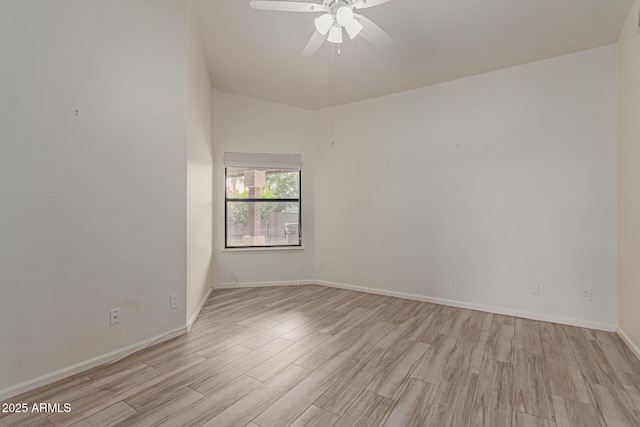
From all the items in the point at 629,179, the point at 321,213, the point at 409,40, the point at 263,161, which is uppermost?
the point at 409,40

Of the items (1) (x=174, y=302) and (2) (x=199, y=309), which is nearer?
(1) (x=174, y=302)

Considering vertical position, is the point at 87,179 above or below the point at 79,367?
above

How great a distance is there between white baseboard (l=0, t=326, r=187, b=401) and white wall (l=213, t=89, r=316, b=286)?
165 centimetres

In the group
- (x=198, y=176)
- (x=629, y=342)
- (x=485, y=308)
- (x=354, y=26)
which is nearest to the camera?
(x=354, y=26)

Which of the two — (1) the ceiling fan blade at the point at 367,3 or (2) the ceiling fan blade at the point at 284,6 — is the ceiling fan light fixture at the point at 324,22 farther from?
(1) the ceiling fan blade at the point at 367,3

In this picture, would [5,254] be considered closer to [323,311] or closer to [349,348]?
[349,348]

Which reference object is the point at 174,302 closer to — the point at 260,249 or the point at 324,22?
the point at 260,249

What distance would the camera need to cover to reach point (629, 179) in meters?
2.37

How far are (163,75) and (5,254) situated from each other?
1.64 metres

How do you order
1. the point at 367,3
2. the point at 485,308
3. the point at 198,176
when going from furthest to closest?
the point at 485,308
the point at 198,176
the point at 367,3

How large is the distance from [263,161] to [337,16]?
8.45 feet

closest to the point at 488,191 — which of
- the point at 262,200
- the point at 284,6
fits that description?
the point at 284,6

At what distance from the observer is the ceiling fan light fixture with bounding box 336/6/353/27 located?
1812 mm

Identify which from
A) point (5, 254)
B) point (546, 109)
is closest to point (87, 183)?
point (5, 254)
